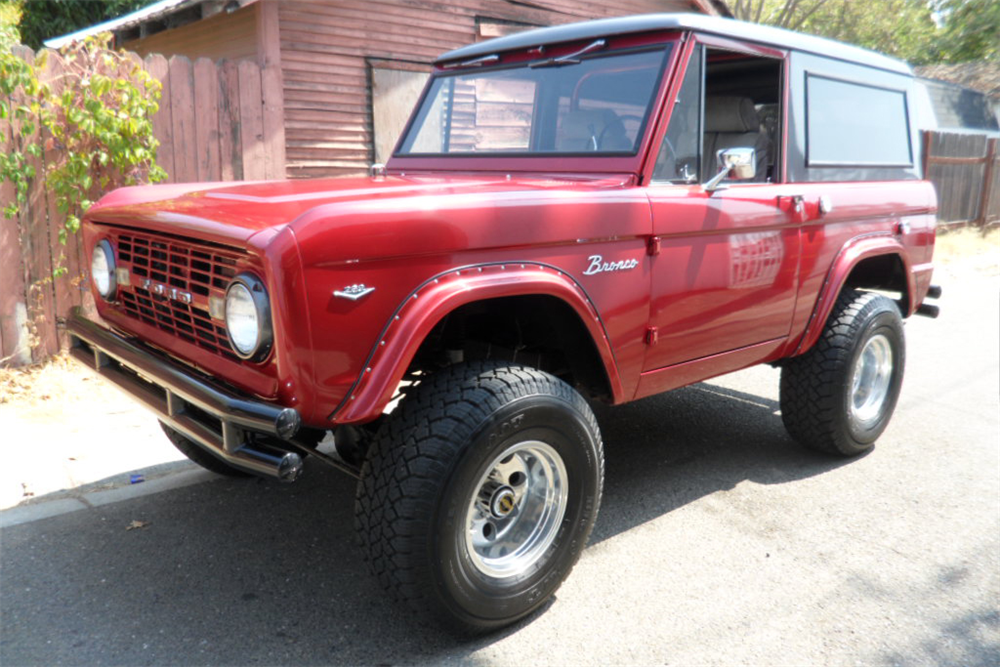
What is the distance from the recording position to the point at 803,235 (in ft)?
12.2

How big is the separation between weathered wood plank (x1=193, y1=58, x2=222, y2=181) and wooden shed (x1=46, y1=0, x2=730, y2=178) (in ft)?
5.22


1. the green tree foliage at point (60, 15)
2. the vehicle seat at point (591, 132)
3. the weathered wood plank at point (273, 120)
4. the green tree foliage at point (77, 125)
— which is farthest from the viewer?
the green tree foliage at point (60, 15)

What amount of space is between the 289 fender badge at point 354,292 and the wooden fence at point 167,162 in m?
2.80

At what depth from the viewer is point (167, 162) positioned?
592 centimetres

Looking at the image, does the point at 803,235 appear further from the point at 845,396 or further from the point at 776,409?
the point at 776,409

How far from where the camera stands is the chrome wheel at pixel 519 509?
2754 millimetres

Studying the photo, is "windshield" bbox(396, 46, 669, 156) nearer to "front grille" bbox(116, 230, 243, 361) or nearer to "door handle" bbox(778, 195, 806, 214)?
"door handle" bbox(778, 195, 806, 214)

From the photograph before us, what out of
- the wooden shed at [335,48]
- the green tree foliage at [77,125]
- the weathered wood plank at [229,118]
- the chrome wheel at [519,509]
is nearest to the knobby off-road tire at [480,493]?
the chrome wheel at [519,509]

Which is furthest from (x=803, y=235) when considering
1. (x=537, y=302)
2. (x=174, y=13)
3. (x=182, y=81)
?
(x=174, y=13)

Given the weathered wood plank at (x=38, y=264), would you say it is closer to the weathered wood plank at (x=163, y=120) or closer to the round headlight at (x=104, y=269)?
the weathered wood plank at (x=163, y=120)

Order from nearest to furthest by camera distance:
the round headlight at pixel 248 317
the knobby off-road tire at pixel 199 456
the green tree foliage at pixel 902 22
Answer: the round headlight at pixel 248 317, the knobby off-road tire at pixel 199 456, the green tree foliage at pixel 902 22

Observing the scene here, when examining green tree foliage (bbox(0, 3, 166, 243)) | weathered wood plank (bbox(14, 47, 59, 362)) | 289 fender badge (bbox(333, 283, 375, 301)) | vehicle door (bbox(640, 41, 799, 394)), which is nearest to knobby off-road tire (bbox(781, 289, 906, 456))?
vehicle door (bbox(640, 41, 799, 394))

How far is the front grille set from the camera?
2.46 meters

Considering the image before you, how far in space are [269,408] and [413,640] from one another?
989 millimetres
